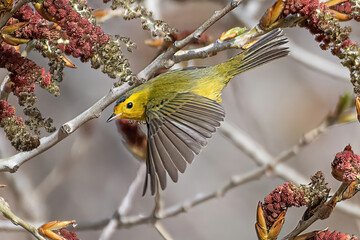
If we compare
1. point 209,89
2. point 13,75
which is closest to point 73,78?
point 209,89

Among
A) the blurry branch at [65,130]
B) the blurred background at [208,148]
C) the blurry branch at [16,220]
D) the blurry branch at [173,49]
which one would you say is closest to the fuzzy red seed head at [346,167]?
the blurry branch at [173,49]

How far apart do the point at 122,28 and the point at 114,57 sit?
3.72 m

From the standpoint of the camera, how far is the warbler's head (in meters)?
3.14

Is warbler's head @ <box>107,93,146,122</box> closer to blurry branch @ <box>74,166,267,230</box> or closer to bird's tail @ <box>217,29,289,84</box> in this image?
bird's tail @ <box>217,29,289,84</box>

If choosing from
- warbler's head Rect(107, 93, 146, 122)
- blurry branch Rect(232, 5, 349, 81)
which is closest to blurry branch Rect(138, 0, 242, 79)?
warbler's head Rect(107, 93, 146, 122)

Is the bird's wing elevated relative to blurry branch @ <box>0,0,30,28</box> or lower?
lower

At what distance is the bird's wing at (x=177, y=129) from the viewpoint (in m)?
2.19

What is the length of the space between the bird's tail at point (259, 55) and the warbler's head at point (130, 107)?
512 mm

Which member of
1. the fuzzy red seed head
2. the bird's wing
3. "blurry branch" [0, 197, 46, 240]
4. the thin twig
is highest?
the bird's wing

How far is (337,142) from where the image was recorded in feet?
19.5

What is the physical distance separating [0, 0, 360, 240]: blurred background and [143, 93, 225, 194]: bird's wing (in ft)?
5.70

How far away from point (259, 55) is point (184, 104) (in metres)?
0.55

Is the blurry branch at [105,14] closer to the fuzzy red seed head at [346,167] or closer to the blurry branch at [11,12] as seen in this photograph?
the blurry branch at [11,12]

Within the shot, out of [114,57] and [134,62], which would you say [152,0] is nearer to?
[114,57]
